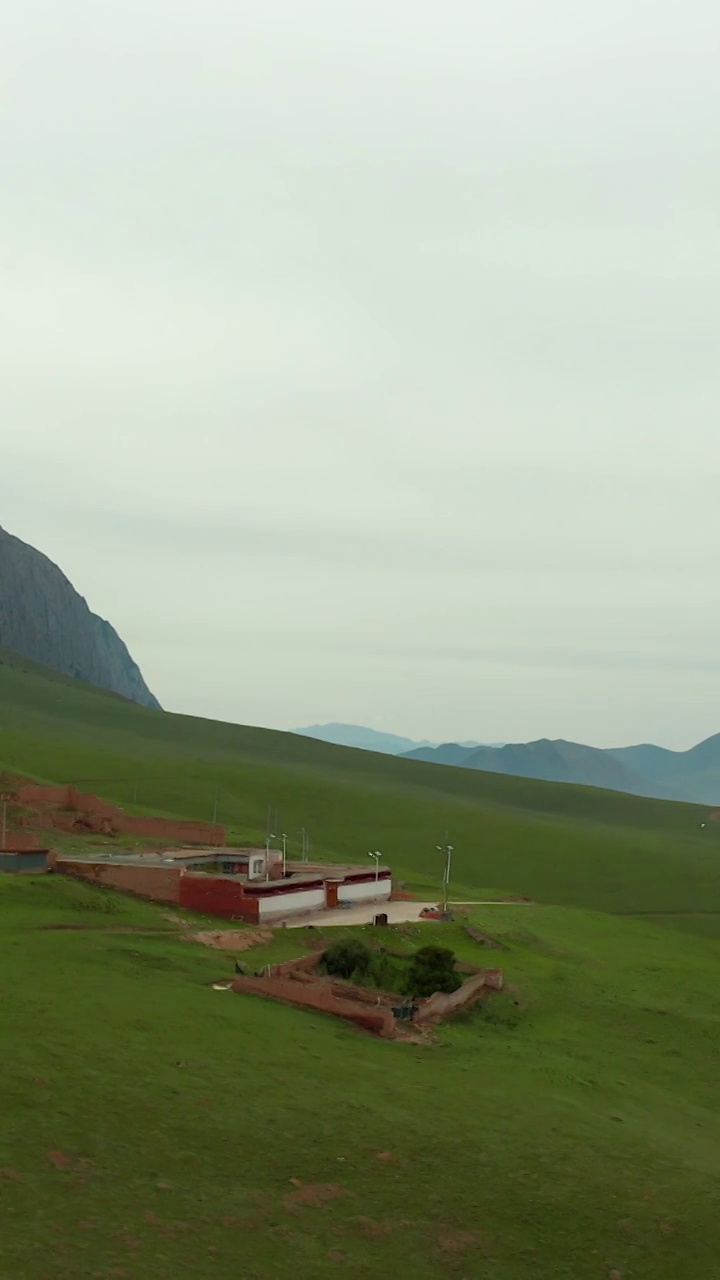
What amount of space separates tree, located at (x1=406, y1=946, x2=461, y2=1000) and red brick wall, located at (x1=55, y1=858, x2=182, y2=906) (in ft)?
31.8

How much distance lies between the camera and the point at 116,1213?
20.5 metres

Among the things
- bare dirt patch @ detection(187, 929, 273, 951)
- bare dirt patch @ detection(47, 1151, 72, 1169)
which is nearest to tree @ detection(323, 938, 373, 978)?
bare dirt patch @ detection(187, 929, 273, 951)

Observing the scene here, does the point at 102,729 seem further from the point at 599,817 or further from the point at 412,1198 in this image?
the point at 412,1198

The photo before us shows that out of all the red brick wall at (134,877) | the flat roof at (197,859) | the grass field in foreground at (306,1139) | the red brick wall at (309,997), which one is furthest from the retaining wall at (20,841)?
the red brick wall at (309,997)

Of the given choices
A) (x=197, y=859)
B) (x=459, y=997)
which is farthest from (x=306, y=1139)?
(x=197, y=859)

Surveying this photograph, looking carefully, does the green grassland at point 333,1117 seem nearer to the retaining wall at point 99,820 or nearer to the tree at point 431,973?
the tree at point 431,973

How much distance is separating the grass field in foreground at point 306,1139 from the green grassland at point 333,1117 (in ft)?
0.18

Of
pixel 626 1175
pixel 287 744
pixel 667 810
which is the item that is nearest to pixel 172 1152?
pixel 626 1175

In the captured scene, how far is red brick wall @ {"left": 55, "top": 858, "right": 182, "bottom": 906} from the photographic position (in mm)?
46531

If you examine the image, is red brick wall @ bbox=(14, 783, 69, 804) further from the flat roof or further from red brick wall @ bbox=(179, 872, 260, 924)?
red brick wall @ bbox=(179, 872, 260, 924)

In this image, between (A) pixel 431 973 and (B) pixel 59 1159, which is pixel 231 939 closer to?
(A) pixel 431 973

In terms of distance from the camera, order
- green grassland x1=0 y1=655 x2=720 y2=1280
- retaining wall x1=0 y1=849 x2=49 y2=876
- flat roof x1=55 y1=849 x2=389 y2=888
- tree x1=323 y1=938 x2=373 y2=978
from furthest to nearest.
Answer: flat roof x1=55 y1=849 x2=389 y2=888 → retaining wall x1=0 y1=849 x2=49 y2=876 → tree x1=323 y1=938 x2=373 y2=978 → green grassland x1=0 y1=655 x2=720 y2=1280

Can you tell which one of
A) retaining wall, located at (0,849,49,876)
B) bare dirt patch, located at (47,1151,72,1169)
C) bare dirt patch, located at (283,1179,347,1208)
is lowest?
bare dirt patch, located at (283,1179,347,1208)

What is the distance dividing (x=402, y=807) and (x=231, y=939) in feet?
214
